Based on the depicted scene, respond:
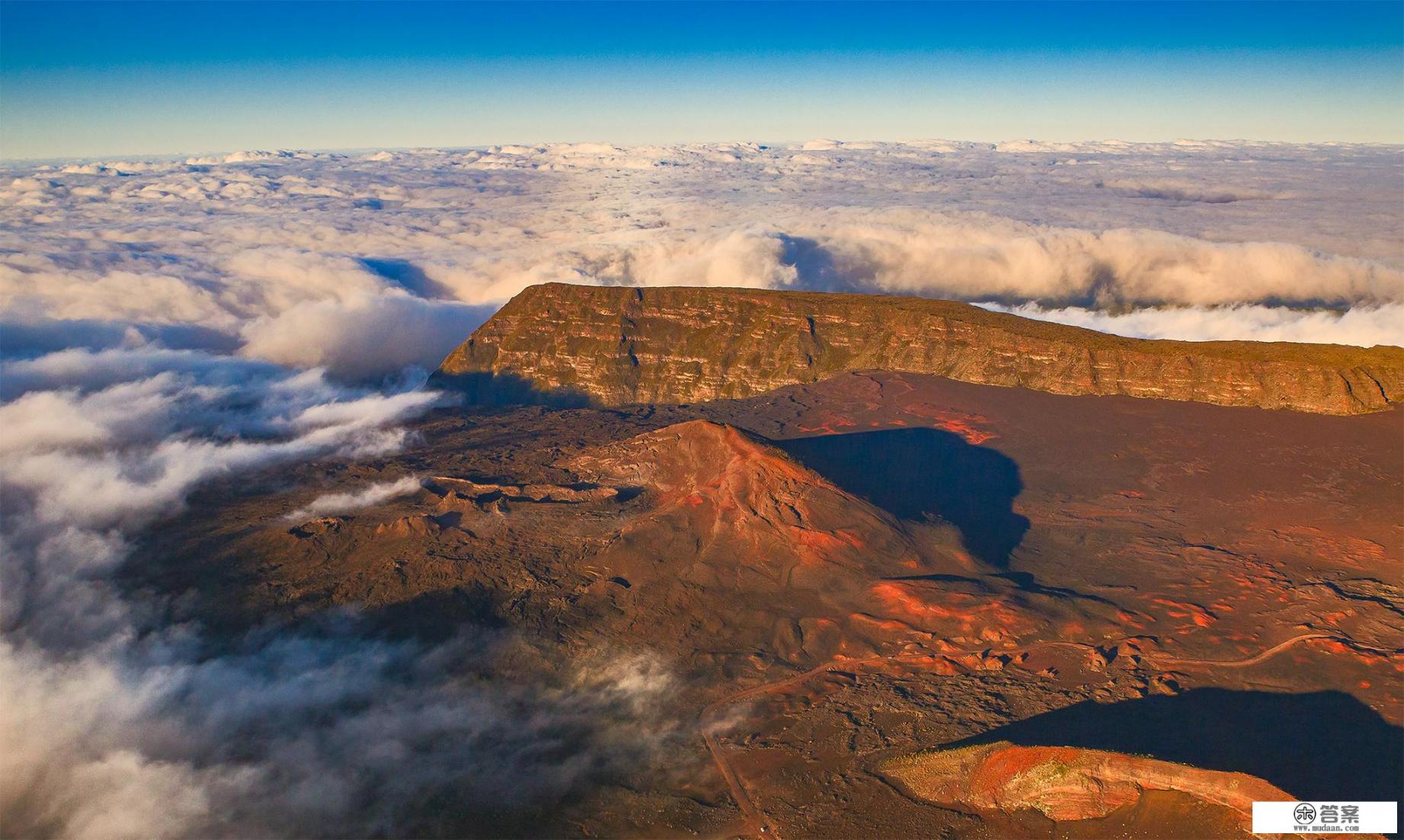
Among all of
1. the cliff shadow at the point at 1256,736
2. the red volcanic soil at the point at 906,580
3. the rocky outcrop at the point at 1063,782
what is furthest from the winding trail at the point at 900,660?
the rocky outcrop at the point at 1063,782

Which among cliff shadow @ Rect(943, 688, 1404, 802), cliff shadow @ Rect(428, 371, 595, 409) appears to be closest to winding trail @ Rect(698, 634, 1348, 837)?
cliff shadow @ Rect(943, 688, 1404, 802)

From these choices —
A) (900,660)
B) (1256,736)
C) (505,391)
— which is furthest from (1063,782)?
(505,391)

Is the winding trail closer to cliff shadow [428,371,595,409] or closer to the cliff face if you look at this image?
the cliff face

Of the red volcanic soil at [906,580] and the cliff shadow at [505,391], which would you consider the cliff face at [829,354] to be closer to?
the cliff shadow at [505,391]

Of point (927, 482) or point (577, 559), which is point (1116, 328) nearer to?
point (927, 482)

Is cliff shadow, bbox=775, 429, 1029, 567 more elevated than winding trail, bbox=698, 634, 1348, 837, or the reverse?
cliff shadow, bbox=775, 429, 1029, 567

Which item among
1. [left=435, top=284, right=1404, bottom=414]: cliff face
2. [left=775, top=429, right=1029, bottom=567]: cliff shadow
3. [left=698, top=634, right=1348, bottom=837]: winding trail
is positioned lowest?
[left=698, top=634, right=1348, bottom=837]: winding trail

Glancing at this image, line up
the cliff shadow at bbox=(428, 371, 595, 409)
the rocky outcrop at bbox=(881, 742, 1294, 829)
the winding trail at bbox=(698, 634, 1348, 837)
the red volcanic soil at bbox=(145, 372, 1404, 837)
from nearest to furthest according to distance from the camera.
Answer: the rocky outcrop at bbox=(881, 742, 1294, 829) → the red volcanic soil at bbox=(145, 372, 1404, 837) → the winding trail at bbox=(698, 634, 1348, 837) → the cliff shadow at bbox=(428, 371, 595, 409)
